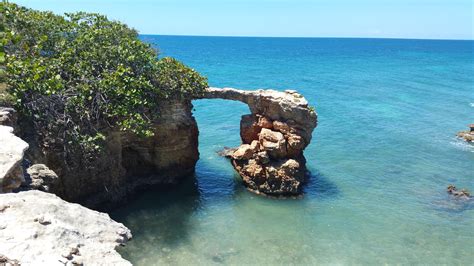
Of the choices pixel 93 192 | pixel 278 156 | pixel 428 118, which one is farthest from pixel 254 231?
pixel 428 118

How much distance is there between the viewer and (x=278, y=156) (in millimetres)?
22734

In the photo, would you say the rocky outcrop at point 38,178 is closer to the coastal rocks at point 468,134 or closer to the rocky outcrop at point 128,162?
the rocky outcrop at point 128,162

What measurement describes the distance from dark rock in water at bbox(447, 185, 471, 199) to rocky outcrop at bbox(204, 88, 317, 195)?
8.49m

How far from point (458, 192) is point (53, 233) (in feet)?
75.6

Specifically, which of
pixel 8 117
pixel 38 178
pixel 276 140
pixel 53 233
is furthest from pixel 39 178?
pixel 276 140

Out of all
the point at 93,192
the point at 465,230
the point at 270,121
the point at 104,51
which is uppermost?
the point at 104,51

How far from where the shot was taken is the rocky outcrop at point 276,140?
22344 millimetres

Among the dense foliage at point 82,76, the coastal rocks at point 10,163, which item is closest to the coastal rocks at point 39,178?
the coastal rocks at point 10,163

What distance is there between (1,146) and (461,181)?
2502 centimetres

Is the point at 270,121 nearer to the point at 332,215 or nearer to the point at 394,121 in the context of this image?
the point at 332,215

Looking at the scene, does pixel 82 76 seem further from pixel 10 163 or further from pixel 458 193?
pixel 458 193

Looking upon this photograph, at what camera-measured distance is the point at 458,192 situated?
24.0m

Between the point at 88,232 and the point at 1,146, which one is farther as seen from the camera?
the point at 1,146

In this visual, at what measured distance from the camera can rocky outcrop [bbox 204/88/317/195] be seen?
880 inches
